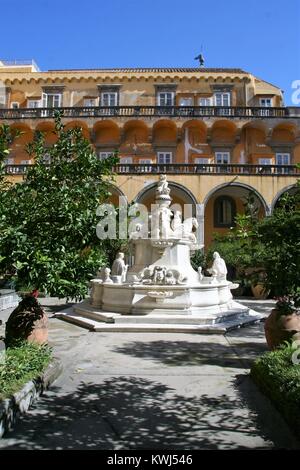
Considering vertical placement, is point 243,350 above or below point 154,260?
below

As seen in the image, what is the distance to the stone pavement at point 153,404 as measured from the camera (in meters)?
4.17

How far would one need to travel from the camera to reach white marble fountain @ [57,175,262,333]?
1050 cm

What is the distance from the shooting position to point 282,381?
4.87 m

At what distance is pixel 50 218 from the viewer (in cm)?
574

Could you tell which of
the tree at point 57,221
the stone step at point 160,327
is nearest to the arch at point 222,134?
the stone step at point 160,327

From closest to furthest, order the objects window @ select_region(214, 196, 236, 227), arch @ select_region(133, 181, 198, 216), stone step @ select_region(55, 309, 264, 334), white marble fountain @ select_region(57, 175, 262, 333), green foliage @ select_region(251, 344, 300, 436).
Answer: green foliage @ select_region(251, 344, 300, 436), stone step @ select_region(55, 309, 264, 334), white marble fountain @ select_region(57, 175, 262, 333), arch @ select_region(133, 181, 198, 216), window @ select_region(214, 196, 236, 227)

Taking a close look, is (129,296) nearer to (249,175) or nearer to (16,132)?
(16,132)

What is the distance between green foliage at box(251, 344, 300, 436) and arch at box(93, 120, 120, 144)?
94.5 feet

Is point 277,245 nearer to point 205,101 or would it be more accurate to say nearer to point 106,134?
point 106,134

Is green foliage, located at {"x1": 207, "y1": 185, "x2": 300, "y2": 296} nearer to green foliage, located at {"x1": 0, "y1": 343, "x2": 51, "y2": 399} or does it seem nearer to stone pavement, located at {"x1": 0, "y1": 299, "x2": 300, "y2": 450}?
stone pavement, located at {"x1": 0, "y1": 299, "x2": 300, "y2": 450}

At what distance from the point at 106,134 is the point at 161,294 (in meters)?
24.7

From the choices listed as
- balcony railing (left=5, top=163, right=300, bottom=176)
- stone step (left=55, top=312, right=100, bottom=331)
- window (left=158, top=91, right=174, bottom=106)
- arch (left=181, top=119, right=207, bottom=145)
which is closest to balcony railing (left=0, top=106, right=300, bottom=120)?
arch (left=181, top=119, right=207, bottom=145)
